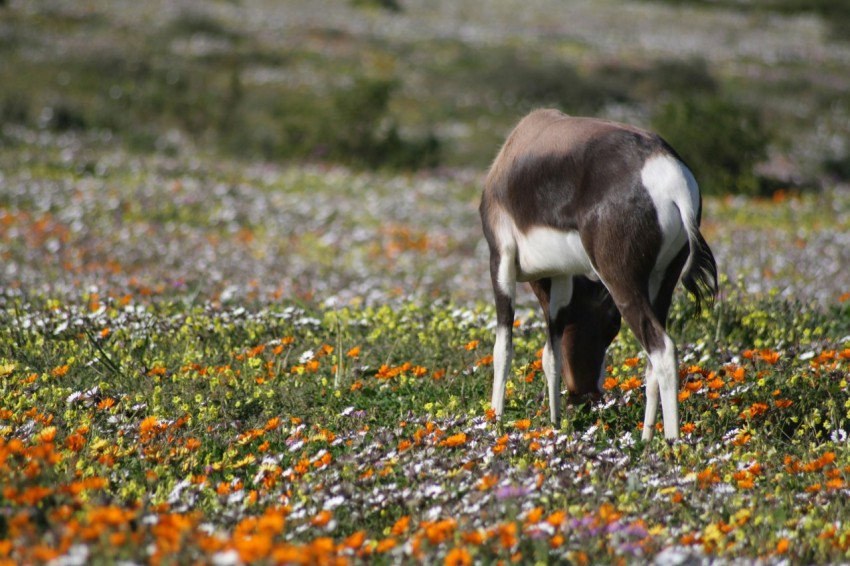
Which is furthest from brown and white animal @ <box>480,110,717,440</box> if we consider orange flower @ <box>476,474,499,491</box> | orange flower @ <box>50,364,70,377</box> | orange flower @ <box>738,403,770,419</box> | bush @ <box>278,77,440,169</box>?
bush @ <box>278,77,440,169</box>

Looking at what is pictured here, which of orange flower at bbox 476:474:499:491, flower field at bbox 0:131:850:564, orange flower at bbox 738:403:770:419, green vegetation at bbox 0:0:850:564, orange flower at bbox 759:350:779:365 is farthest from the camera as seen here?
orange flower at bbox 759:350:779:365

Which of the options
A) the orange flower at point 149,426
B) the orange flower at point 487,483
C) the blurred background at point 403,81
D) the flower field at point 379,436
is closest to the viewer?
the flower field at point 379,436

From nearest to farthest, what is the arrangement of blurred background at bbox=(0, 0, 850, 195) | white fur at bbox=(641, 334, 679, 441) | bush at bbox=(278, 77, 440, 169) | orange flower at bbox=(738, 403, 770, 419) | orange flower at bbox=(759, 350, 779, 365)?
white fur at bbox=(641, 334, 679, 441), orange flower at bbox=(738, 403, 770, 419), orange flower at bbox=(759, 350, 779, 365), bush at bbox=(278, 77, 440, 169), blurred background at bbox=(0, 0, 850, 195)

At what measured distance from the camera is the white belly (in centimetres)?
535

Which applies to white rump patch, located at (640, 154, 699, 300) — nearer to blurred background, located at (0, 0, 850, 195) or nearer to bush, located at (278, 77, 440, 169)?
blurred background, located at (0, 0, 850, 195)

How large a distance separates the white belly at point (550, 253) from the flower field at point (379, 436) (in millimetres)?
873

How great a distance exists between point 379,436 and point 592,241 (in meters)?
1.54

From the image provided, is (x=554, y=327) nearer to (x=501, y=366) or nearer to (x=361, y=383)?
(x=501, y=366)

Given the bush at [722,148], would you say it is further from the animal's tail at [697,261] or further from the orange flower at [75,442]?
the orange flower at [75,442]

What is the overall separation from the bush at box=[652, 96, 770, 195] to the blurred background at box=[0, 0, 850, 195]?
0.04 m

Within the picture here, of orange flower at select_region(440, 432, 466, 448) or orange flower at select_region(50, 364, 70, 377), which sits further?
orange flower at select_region(50, 364, 70, 377)

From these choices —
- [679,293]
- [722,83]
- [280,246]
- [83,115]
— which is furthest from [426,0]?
[679,293]

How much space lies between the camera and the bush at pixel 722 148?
20.4m

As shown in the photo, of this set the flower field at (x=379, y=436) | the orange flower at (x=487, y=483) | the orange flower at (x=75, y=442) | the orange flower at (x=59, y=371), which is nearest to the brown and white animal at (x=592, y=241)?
the flower field at (x=379, y=436)
